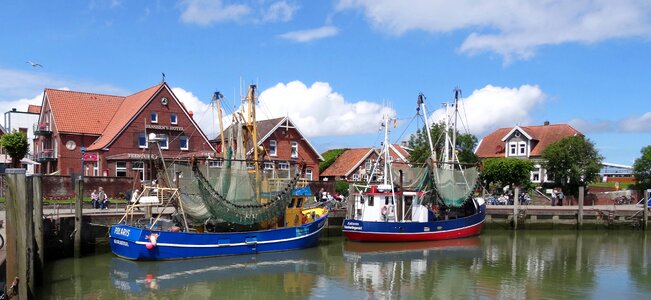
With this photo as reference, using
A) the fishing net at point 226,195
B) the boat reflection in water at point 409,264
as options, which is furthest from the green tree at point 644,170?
the fishing net at point 226,195

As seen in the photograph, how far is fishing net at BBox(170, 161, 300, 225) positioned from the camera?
2381 centimetres

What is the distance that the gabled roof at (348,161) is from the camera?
60094 mm

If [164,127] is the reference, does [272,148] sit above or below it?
below

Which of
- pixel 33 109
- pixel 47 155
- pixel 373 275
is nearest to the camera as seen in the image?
pixel 373 275

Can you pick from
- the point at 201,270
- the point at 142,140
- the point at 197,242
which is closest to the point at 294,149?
the point at 142,140

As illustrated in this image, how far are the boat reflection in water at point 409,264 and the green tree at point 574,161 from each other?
1875 cm

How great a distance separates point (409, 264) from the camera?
25219 millimetres

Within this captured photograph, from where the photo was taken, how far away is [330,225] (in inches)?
1302

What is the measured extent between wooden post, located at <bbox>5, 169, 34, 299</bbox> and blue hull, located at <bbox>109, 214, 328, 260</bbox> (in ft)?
26.3

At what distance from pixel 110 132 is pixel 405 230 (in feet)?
89.2

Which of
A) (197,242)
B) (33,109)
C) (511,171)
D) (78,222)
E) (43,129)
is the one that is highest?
(33,109)

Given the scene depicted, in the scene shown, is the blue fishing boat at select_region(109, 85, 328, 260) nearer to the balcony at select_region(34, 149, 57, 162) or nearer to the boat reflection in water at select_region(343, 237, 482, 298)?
the boat reflection in water at select_region(343, 237, 482, 298)

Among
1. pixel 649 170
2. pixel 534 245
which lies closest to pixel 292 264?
pixel 534 245

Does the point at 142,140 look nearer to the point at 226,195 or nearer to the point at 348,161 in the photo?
the point at 348,161
